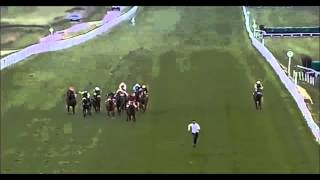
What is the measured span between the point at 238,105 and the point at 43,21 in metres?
25.5

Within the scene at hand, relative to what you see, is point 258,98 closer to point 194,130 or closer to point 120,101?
point 120,101

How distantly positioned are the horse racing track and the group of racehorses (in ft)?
0.95

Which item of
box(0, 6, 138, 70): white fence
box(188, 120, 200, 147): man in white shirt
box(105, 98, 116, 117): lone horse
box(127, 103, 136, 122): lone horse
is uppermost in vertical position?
box(0, 6, 138, 70): white fence

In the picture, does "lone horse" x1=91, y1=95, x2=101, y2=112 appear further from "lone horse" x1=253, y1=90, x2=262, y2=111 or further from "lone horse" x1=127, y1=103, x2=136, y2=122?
"lone horse" x1=253, y1=90, x2=262, y2=111

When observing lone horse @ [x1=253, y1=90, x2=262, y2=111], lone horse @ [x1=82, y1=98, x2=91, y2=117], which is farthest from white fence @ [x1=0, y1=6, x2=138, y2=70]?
Result: lone horse @ [x1=253, y1=90, x2=262, y2=111]

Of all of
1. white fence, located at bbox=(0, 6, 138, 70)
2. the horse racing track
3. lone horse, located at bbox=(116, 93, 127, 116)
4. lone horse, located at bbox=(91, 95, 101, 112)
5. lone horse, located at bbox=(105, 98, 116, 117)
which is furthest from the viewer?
white fence, located at bbox=(0, 6, 138, 70)

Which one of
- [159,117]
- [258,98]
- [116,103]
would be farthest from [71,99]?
[258,98]

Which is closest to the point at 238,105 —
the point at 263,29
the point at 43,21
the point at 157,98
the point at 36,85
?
the point at 157,98

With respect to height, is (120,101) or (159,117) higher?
(120,101)

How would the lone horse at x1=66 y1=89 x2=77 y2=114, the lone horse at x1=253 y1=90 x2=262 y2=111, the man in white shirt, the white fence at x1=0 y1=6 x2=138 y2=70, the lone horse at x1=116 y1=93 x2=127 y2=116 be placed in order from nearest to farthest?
the man in white shirt
the lone horse at x1=116 y1=93 x2=127 y2=116
the lone horse at x1=66 y1=89 x2=77 y2=114
the lone horse at x1=253 y1=90 x2=262 y2=111
the white fence at x1=0 y1=6 x2=138 y2=70

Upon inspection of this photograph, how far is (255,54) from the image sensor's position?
37.9m

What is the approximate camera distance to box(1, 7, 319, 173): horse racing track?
22484 mm

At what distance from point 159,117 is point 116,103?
1507 mm

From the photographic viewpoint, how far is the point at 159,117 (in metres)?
26.7
